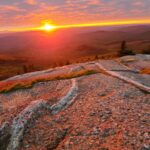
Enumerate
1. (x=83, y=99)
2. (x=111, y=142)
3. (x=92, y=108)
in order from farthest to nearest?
(x=83, y=99), (x=92, y=108), (x=111, y=142)

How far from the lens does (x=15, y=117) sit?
2611 centimetres

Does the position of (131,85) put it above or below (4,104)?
above

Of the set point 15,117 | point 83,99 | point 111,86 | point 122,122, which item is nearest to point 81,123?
point 122,122

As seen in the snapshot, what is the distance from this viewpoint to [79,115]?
25047 mm

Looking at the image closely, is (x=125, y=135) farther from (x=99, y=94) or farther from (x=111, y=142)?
(x=99, y=94)

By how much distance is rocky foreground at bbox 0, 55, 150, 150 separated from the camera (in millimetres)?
20656

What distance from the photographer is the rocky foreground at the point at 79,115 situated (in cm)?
2066

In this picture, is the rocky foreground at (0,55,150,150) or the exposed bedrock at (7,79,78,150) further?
the exposed bedrock at (7,79,78,150)

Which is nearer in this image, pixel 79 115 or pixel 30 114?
pixel 79 115

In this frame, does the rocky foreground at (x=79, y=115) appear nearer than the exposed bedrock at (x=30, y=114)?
Yes

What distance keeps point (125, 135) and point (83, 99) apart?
9201 mm

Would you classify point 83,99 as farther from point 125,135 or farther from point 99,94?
point 125,135

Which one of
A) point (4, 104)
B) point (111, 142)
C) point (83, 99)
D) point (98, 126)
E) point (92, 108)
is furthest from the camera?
point (4, 104)

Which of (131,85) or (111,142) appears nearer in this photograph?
(111,142)
